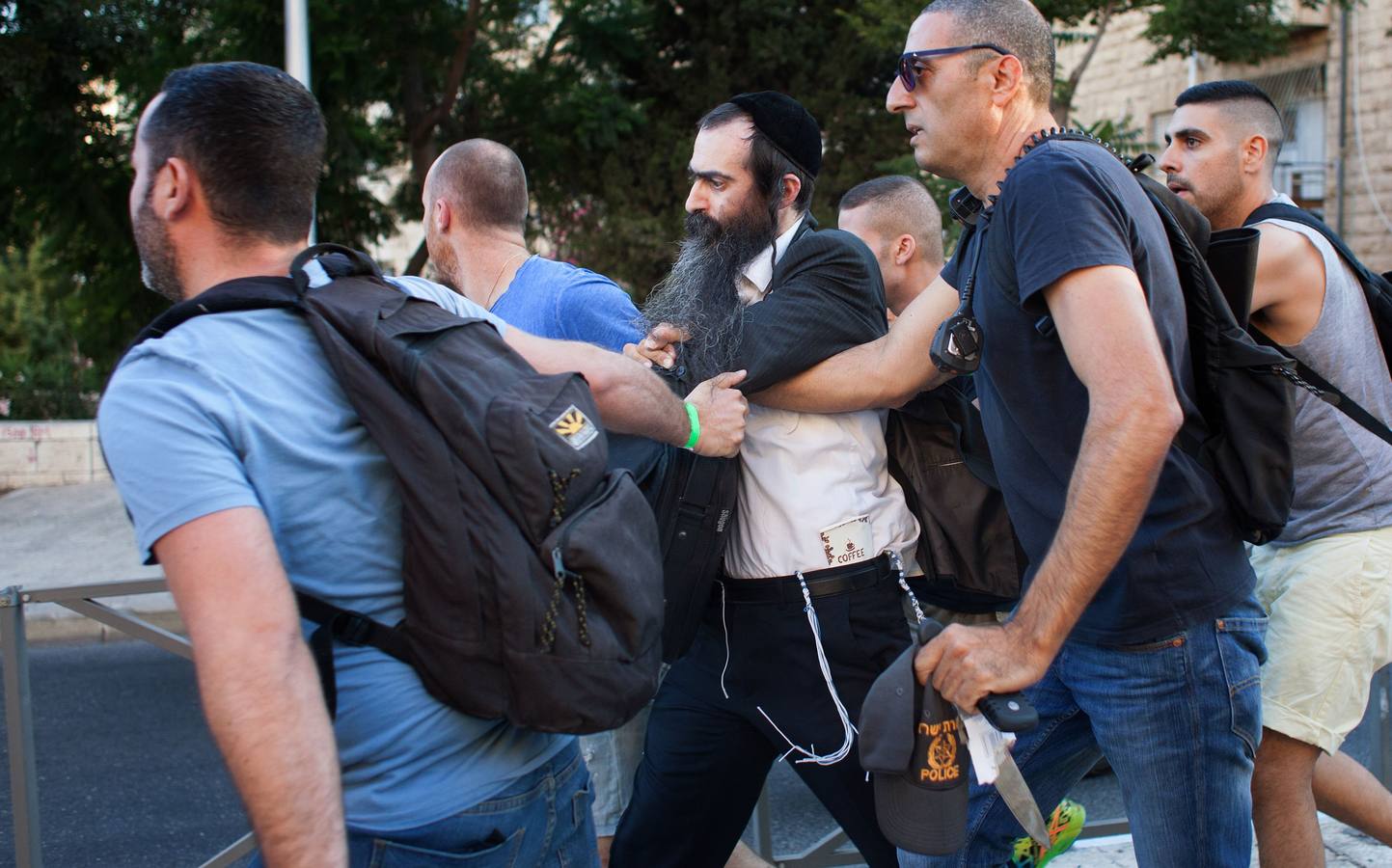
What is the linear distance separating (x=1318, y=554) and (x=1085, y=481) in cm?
162

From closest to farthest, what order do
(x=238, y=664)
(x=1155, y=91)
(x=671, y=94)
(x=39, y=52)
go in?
(x=238, y=664)
(x=39, y=52)
(x=671, y=94)
(x=1155, y=91)

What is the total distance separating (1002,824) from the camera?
2.59m

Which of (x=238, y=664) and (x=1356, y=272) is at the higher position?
(x=238, y=664)

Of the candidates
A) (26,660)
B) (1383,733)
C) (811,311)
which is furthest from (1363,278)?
(26,660)

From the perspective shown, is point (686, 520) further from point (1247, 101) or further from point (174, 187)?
point (1247, 101)

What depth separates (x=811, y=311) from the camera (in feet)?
9.27

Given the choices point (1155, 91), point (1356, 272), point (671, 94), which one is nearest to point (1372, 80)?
point (1155, 91)

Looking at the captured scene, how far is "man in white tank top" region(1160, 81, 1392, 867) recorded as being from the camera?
304 cm

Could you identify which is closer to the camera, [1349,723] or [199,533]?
[199,533]

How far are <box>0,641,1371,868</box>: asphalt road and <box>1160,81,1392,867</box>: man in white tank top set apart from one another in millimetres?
1883

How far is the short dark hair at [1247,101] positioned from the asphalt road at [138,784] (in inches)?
104

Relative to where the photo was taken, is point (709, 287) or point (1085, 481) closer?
point (1085, 481)

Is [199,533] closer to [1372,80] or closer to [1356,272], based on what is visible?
[1356,272]

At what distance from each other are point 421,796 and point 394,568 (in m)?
0.32
